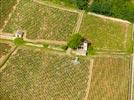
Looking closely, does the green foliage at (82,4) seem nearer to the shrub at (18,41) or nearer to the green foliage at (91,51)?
the green foliage at (91,51)

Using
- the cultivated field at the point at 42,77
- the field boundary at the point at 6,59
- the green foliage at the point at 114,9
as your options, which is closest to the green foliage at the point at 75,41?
the cultivated field at the point at 42,77

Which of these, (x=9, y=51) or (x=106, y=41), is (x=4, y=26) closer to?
(x=9, y=51)

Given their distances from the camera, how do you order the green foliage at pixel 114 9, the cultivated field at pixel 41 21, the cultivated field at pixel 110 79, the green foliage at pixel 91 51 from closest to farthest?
the cultivated field at pixel 110 79
the green foliage at pixel 91 51
the cultivated field at pixel 41 21
the green foliage at pixel 114 9

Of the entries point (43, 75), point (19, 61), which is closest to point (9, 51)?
point (19, 61)

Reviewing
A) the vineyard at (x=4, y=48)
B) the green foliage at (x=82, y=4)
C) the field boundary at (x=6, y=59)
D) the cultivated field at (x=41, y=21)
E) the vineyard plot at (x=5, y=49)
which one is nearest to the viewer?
the field boundary at (x=6, y=59)

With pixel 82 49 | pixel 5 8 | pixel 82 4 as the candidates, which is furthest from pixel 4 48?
pixel 82 4

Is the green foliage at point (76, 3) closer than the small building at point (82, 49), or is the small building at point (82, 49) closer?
the small building at point (82, 49)

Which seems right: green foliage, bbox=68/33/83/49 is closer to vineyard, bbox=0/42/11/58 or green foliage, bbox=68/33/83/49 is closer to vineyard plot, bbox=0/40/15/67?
vineyard plot, bbox=0/40/15/67
